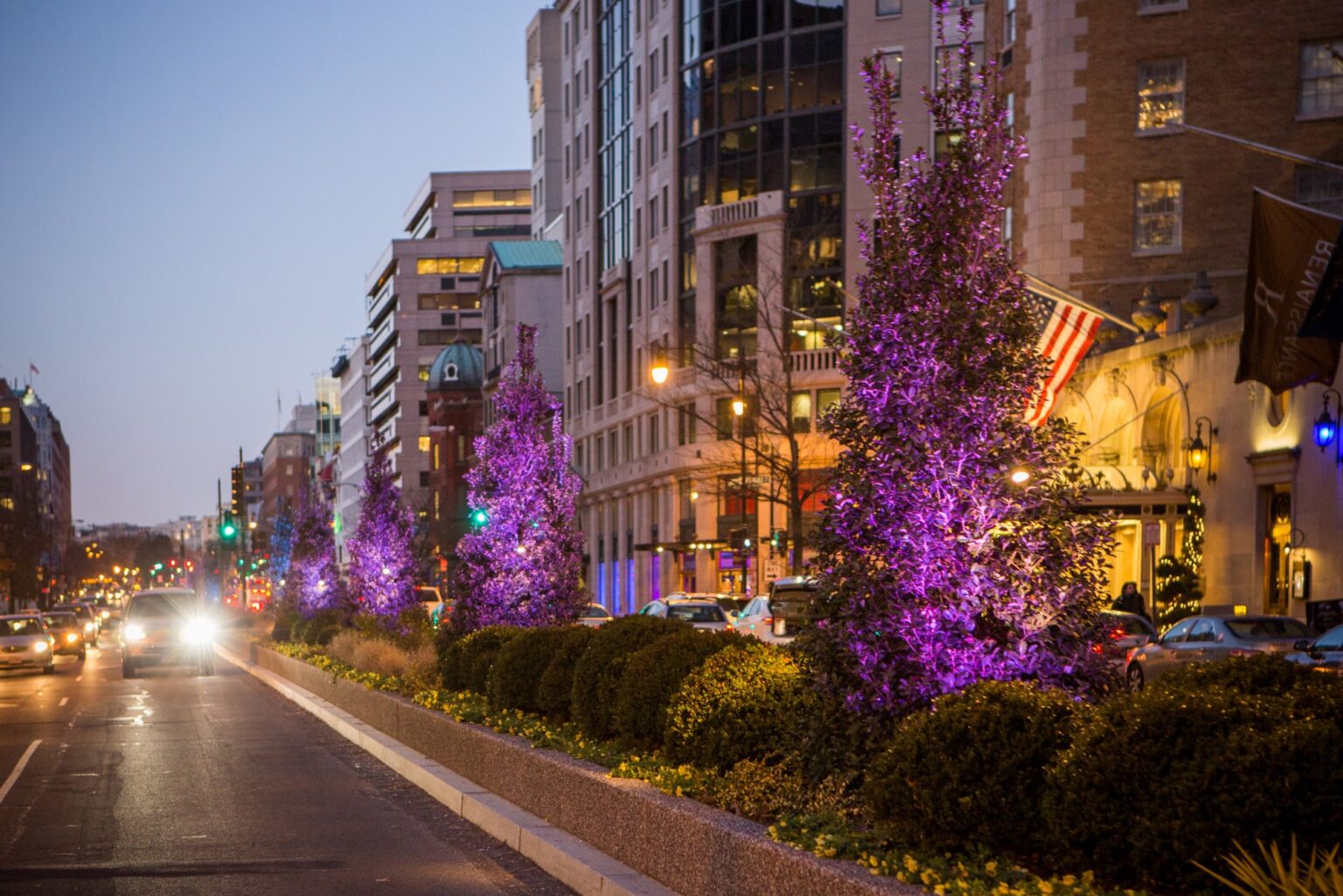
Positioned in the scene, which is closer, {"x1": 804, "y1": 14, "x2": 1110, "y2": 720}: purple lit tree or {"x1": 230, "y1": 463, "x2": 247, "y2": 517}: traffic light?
{"x1": 804, "y1": 14, "x2": 1110, "y2": 720}: purple lit tree

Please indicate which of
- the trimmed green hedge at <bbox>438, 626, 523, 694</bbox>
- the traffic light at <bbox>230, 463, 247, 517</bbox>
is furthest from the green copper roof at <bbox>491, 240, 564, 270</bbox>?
the trimmed green hedge at <bbox>438, 626, 523, 694</bbox>

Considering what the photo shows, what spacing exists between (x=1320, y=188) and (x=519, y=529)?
91.1 ft

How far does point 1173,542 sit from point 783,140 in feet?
127

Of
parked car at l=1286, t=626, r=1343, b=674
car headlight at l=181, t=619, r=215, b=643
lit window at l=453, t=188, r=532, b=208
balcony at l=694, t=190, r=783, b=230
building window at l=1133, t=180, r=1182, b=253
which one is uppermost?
lit window at l=453, t=188, r=532, b=208

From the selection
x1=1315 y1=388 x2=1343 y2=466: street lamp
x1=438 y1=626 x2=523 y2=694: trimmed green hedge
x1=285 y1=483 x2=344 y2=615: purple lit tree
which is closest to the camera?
x1=438 y1=626 x2=523 y2=694: trimmed green hedge

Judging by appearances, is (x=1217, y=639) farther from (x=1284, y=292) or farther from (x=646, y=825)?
(x=646, y=825)

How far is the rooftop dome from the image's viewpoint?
13325 cm

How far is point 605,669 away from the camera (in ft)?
49.4

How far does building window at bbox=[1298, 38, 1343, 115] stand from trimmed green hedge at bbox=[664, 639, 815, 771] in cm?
3893

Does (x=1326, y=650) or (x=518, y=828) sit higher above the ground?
(x=1326, y=650)

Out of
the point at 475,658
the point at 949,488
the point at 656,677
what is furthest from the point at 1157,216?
the point at 949,488

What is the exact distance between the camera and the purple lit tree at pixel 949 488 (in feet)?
33.1

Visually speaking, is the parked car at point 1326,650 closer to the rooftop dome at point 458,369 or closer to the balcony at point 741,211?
the balcony at point 741,211

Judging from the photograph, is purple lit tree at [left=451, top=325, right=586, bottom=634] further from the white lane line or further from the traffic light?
the traffic light
